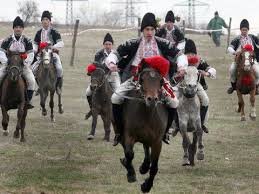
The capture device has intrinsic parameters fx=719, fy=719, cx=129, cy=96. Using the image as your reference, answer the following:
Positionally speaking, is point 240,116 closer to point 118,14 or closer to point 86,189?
point 86,189

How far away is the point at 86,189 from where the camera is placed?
1092 centimetres

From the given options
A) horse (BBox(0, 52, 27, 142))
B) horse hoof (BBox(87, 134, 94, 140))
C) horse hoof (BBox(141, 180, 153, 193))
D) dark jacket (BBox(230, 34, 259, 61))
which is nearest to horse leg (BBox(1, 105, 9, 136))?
horse (BBox(0, 52, 27, 142))

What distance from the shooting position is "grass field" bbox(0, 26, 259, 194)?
444 inches

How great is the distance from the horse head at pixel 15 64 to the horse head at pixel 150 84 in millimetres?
5913

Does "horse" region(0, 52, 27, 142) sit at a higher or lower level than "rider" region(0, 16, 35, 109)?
lower

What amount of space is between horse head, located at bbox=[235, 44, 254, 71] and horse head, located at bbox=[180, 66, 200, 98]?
7.03 meters

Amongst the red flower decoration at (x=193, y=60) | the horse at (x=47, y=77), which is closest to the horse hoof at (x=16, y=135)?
the horse at (x=47, y=77)

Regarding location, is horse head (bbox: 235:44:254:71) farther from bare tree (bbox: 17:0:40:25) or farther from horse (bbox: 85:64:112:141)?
bare tree (bbox: 17:0:40:25)

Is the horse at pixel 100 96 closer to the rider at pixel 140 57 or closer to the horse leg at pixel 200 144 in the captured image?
the horse leg at pixel 200 144

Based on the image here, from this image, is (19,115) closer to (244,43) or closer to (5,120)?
(5,120)

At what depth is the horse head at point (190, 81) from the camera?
1288 centimetres

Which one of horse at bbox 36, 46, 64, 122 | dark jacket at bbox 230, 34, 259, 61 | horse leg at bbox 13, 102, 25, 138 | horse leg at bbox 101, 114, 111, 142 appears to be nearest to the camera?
horse leg at bbox 13, 102, 25, 138

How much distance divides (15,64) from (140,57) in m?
4.96

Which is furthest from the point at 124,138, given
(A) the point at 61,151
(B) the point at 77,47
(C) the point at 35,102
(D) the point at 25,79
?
(B) the point at 77,47
